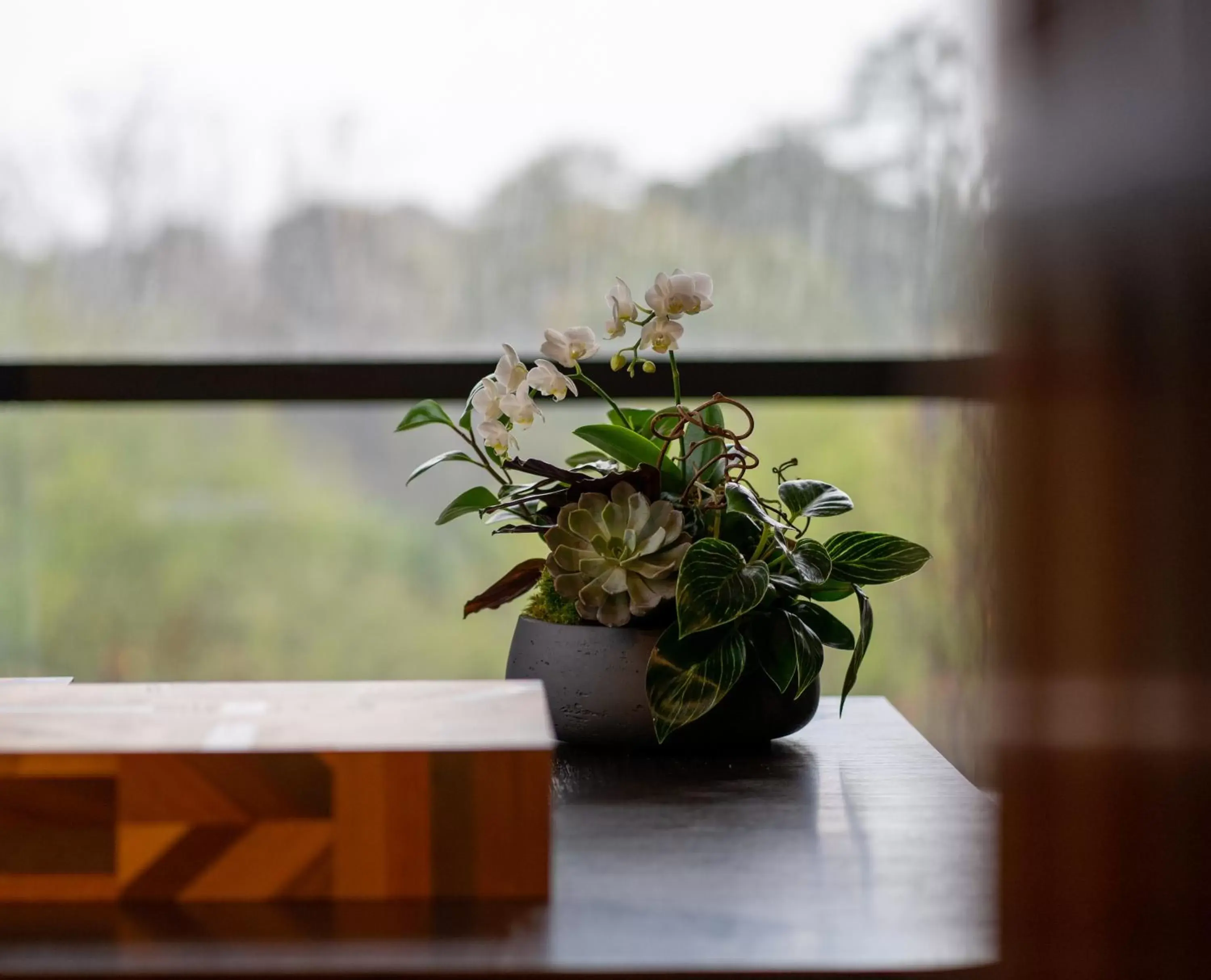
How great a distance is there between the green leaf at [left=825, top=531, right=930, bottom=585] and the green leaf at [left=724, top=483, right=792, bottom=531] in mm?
42

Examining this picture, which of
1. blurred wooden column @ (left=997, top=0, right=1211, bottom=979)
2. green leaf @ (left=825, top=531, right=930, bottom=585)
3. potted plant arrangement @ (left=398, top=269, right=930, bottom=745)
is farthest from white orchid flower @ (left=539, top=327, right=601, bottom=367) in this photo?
blurred wooden column @ (left=997, top=0, right=1211, bottom=979)

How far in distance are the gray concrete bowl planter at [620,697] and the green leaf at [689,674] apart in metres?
0.03

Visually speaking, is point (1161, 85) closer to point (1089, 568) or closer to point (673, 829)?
point (1089, 568)

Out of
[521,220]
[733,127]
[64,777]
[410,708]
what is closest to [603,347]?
[521,220]

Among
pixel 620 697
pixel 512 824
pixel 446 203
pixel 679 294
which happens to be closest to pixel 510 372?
pixel 679 294

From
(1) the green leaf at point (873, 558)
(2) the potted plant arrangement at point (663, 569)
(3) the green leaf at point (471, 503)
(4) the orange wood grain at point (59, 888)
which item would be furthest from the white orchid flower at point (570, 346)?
(4) the orange wood grain at point (59, 888)

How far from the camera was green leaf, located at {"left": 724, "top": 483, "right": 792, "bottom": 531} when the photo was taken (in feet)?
2.52

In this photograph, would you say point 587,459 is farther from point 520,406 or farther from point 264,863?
point 264,863

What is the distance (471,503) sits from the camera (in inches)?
32.1

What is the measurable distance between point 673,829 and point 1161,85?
406mm

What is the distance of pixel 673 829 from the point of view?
606 mm

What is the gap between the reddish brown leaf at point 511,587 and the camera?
80 centimetres

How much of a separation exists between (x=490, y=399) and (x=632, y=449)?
102 mm

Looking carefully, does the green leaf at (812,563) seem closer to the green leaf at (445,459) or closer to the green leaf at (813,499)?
the green leaf at (813,499)
